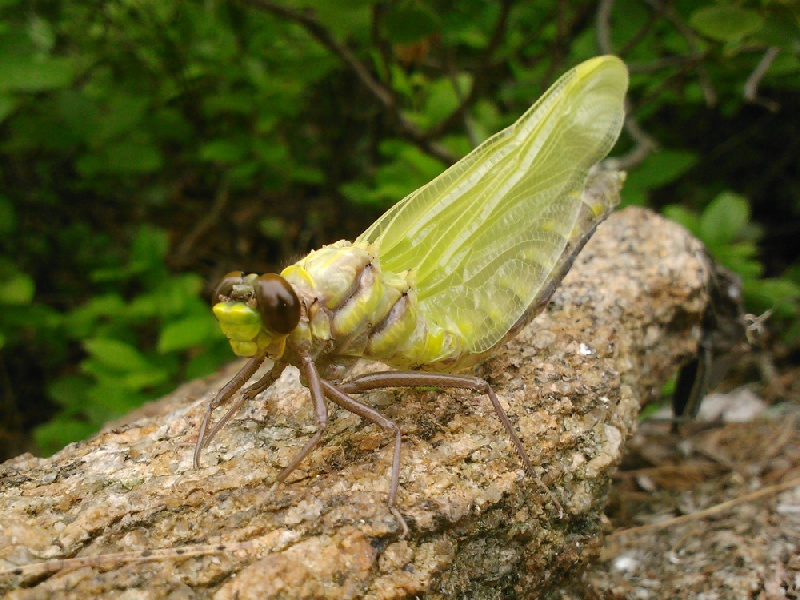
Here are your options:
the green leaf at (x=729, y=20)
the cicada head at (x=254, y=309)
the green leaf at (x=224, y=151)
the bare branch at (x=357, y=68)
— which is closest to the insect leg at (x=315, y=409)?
the cicada head at (x=254, y=309)

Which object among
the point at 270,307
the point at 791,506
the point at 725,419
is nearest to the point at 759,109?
the point at 725,419

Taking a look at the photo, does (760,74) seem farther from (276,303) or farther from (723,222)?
(276,303)

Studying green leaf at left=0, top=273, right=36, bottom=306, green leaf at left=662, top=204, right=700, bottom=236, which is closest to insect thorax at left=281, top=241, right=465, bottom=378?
green leaf at left=662, top=204, right=700, bottom=236

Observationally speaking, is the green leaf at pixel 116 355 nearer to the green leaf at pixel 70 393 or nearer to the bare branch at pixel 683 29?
the green leaf at pixel 70 393

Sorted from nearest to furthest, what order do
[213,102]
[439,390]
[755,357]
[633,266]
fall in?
[439,390]
[633,266]
[213,102]
[755,357]

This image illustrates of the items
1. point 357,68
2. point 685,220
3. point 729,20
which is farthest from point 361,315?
point 357,68

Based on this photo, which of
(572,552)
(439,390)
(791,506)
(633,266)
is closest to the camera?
(572,552)

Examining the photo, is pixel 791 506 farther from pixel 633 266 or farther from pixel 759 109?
pixel 759 109
